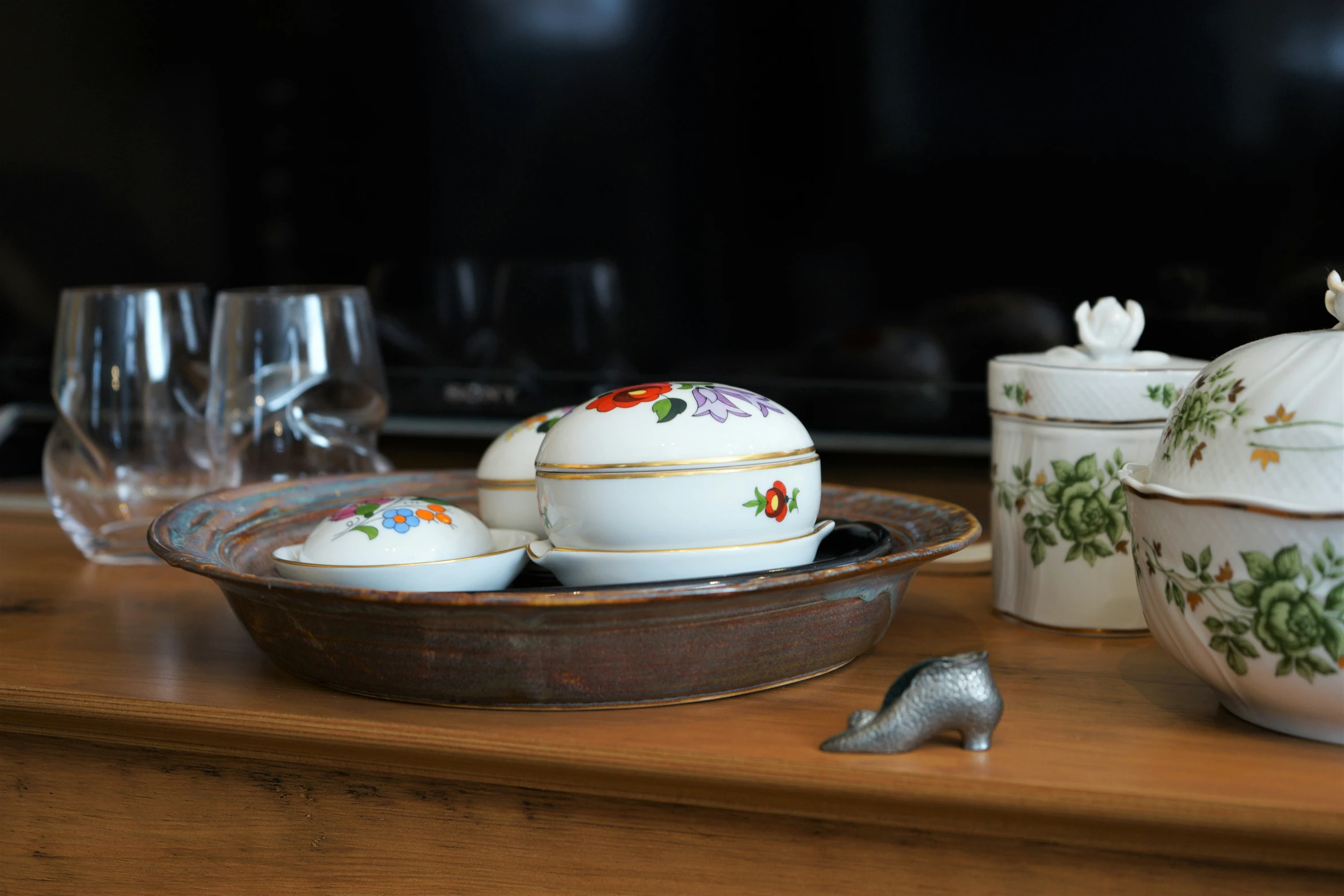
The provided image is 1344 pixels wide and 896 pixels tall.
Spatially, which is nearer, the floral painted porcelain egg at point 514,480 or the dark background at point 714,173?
the floral painted porcelain egg at point 514,480

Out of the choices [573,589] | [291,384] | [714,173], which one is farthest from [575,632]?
[714,173]

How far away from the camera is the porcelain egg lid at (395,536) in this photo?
491 mm

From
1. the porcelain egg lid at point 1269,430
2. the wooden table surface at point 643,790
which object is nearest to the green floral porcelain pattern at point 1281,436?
the porcelain egg lid at point 1269,430

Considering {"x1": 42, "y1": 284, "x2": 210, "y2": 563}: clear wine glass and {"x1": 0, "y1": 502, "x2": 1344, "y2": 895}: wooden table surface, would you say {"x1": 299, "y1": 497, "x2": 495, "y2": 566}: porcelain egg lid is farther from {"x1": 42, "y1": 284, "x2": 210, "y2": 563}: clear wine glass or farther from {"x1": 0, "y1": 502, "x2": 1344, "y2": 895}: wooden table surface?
{"x1": 42, "y1": 284, "x2": 210, "y2": 563}: clear wine glass

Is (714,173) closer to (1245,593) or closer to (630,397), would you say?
(630,397)

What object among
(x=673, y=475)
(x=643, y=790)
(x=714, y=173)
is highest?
(x=714, y=173)

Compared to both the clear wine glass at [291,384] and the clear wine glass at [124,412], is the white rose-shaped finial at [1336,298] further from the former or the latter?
the clear wine glass at [124,412]

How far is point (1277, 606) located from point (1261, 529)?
0.03 m

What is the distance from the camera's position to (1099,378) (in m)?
0.55

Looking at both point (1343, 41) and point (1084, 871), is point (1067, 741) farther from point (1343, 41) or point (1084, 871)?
point (1343, 41)

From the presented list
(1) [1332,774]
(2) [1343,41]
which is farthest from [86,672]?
(2) [1343,41]

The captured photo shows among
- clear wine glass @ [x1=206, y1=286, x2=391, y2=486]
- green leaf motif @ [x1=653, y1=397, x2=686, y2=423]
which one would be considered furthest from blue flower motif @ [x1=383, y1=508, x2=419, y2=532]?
clear wine glass @ [x1=206, y1=286, x2=391, y2=486]

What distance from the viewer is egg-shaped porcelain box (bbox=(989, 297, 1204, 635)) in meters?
0.55

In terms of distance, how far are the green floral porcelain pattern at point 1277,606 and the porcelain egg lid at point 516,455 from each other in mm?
304
